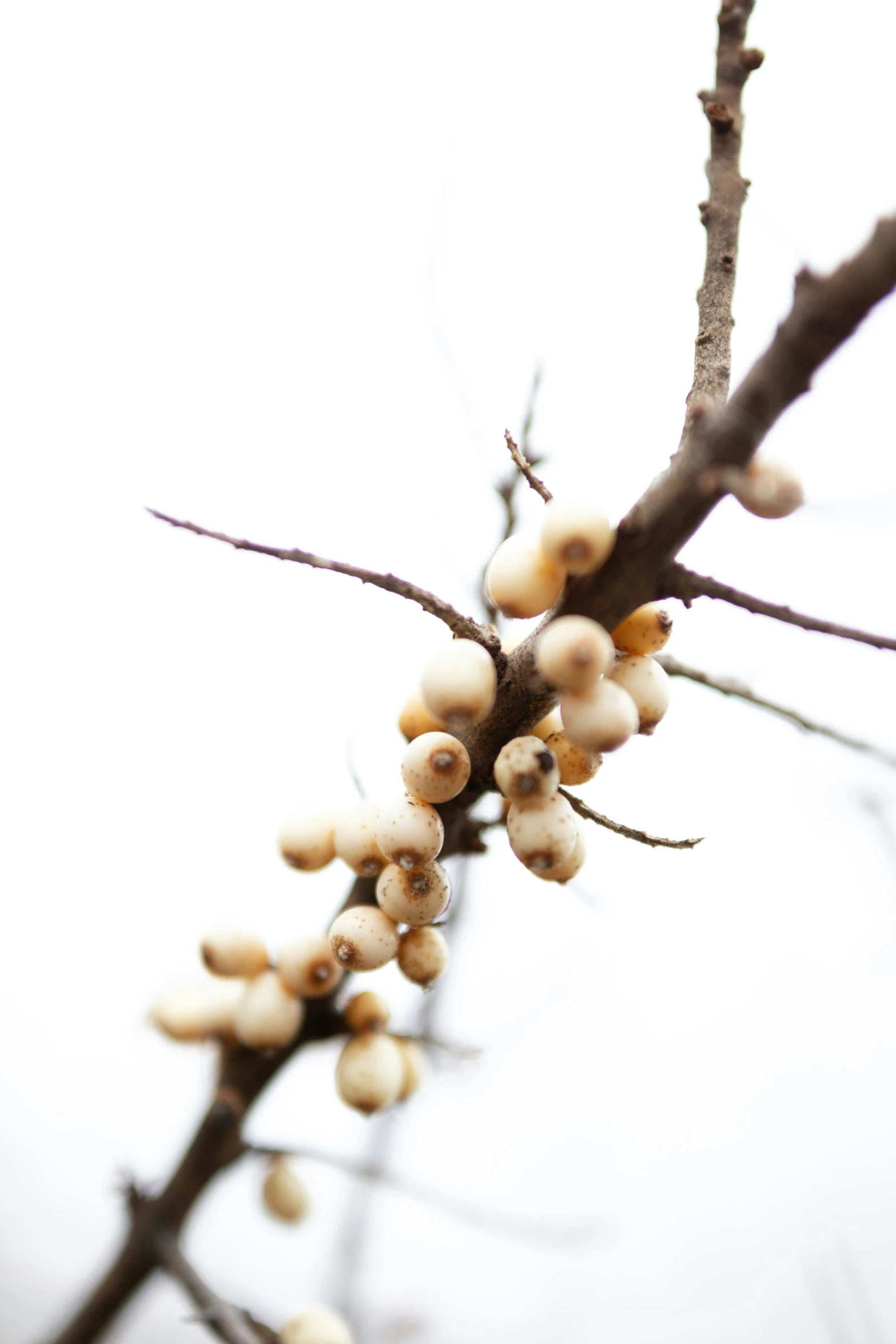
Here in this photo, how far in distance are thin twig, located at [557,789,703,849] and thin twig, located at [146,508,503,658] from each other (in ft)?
0.21

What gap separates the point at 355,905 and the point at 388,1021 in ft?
0.29

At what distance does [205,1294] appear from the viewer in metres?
0.46

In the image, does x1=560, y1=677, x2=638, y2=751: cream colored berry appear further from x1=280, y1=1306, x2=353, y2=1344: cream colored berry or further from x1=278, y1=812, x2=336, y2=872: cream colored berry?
x1=280, y1=1306, x2=353, y2=1344: cream colored berry

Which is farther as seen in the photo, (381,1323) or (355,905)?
(381,1323)

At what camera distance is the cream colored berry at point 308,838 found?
1.50 feet

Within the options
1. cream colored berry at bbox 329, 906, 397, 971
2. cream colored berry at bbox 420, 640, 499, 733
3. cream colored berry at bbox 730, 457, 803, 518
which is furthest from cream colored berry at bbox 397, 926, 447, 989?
cream colored berry at bbox 730, 457, 803, 518

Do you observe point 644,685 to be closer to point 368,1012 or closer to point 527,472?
point 527,472

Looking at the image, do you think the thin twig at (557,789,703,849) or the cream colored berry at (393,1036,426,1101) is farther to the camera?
the cream colored berry at (393,1036,426,1101)

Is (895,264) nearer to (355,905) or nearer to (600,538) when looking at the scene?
(600,538)

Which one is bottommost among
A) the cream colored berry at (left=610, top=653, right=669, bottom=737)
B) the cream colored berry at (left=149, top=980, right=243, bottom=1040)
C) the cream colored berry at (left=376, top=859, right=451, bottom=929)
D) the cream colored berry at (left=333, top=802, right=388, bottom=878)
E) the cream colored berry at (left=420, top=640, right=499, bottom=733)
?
the cream colored berry at (left=149, top=980, right=243, bottom=1040)

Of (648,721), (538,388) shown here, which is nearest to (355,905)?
(648,721)

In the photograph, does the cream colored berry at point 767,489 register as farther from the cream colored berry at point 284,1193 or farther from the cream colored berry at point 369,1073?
the cream colored berry at point 284,1193

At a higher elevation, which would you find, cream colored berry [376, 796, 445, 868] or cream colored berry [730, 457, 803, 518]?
cream colored berry [730, 457, 803, 518]

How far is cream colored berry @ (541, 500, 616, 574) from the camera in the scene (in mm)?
302
